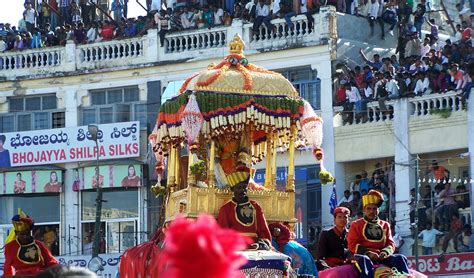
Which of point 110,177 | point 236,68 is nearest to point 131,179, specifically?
point 110,177

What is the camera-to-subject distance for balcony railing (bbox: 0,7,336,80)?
32.3 metres

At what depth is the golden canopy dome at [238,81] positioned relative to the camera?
592 inches

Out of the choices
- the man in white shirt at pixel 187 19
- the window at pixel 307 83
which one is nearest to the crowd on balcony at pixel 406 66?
the window at pixel 307 83

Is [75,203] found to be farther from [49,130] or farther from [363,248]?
[363,248]

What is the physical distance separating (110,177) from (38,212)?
2.24 metres

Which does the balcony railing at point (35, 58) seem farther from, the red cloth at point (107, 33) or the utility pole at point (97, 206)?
the utility pole at point (97, 206)

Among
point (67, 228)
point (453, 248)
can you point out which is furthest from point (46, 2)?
point (453, 248)

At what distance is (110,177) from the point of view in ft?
114

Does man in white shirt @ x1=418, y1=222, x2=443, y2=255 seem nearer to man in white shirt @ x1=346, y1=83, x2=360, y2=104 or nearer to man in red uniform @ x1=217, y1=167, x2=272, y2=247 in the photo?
man in white shirt @ x1=346, y1=83, x2=360, y2=104

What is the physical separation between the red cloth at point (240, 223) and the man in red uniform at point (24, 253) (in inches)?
71.3

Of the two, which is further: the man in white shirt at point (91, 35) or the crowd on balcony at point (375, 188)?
the man in white shirt at point (91, 35)

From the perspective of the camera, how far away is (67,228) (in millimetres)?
34938

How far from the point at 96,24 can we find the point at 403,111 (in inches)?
355

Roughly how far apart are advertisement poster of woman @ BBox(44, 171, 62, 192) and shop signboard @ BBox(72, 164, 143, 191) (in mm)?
410
